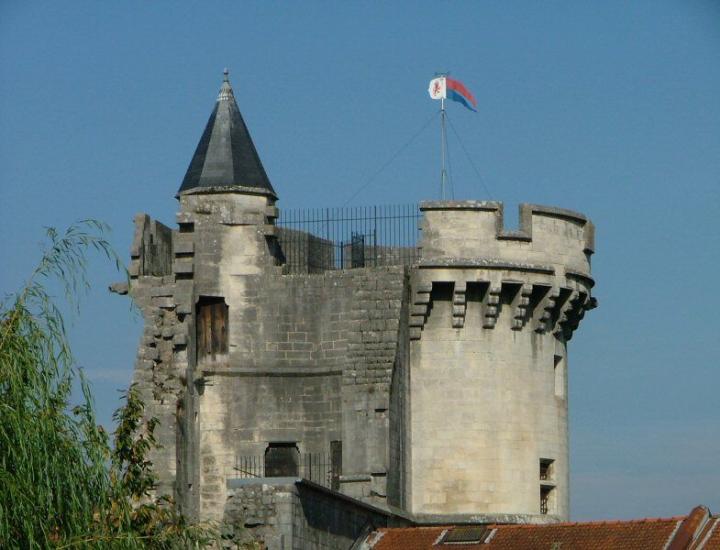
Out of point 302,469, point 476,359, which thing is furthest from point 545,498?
point 302,469

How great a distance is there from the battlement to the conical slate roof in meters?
3.12

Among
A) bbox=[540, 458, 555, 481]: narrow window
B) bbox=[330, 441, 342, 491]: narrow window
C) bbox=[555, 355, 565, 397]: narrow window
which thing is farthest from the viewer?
bbox=[555, 355, 565, 397]: narrow window

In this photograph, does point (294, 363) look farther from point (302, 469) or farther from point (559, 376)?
point (559, 376)

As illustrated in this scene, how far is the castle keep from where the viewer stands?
40.6m

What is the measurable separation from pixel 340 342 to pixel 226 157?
4.16 metres

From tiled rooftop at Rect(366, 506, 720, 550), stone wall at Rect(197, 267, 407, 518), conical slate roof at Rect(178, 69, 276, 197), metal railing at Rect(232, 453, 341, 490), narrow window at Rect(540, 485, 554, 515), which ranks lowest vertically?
tiled rooftop at Rect(366, 506, 720, 550)

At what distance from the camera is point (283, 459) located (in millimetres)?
41000

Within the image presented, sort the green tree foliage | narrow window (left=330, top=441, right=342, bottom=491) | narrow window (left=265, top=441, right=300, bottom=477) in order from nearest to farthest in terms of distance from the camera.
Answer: the green tree foliage
narrow window (left=330, top=441, right=342, bottom=491)
narrow window (left=265, top=441, right=300, bottom=477)

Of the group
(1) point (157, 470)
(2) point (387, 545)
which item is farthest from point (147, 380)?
(2) point (387, 545)

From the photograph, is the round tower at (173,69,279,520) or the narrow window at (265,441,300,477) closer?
the round tower at (173,69,279,520)

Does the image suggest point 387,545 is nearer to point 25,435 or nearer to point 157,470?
point 157,470

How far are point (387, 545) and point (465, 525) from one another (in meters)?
2.78

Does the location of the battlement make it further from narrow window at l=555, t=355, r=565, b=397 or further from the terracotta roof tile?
the terracotta roof tile

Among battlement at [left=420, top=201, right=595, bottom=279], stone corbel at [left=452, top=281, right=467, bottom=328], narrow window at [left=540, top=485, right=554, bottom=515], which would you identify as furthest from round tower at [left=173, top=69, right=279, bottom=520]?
narrow window at [left=540, top=485, right=554, bottom=515]
